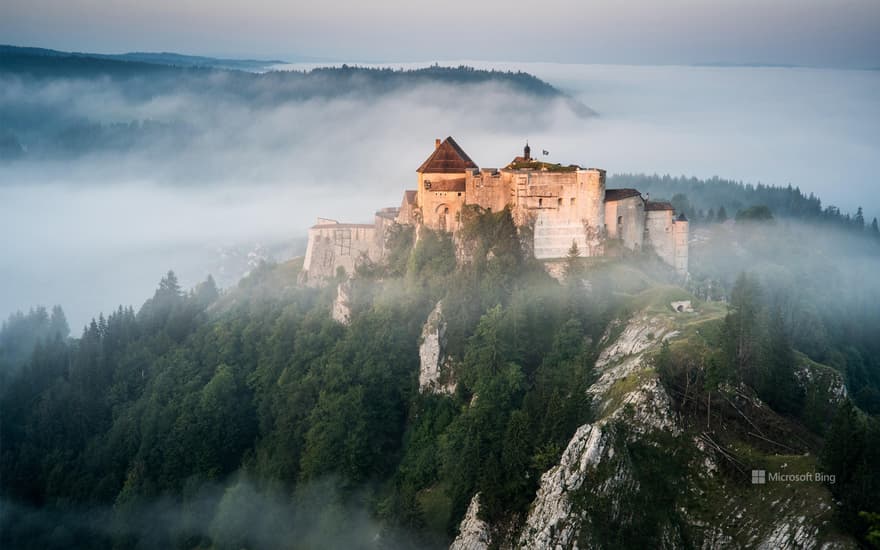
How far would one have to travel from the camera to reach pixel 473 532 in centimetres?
6250

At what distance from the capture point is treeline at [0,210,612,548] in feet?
226

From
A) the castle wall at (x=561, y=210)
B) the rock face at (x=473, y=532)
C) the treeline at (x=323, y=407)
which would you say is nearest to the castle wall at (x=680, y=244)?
the castle wall at (x=561, y=210)

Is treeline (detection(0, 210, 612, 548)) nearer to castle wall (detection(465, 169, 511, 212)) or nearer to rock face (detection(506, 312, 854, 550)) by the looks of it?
castle wall (detection(465, 169, 511, 212))

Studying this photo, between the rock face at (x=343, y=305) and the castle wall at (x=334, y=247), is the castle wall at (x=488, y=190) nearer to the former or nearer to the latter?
the rock face at (x=343, y=305)

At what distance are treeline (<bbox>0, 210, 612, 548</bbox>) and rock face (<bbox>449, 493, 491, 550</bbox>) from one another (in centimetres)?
102

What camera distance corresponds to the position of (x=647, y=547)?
5475 centimetres

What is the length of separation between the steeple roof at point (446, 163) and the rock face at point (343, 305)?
39.3 feet

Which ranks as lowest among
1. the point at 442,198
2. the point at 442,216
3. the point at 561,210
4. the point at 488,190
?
the point at 442,216

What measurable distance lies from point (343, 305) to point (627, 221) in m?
24.6

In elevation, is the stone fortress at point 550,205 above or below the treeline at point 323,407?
above

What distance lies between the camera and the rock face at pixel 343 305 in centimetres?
8875

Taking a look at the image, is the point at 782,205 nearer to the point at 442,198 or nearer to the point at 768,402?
the point at 442,198

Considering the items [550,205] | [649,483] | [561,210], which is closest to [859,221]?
[561,210]

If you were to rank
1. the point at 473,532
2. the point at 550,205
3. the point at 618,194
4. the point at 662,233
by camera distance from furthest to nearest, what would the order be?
the point at 662,233 → the point at 618,194 → the point at 550,205 → the point at 473,532
